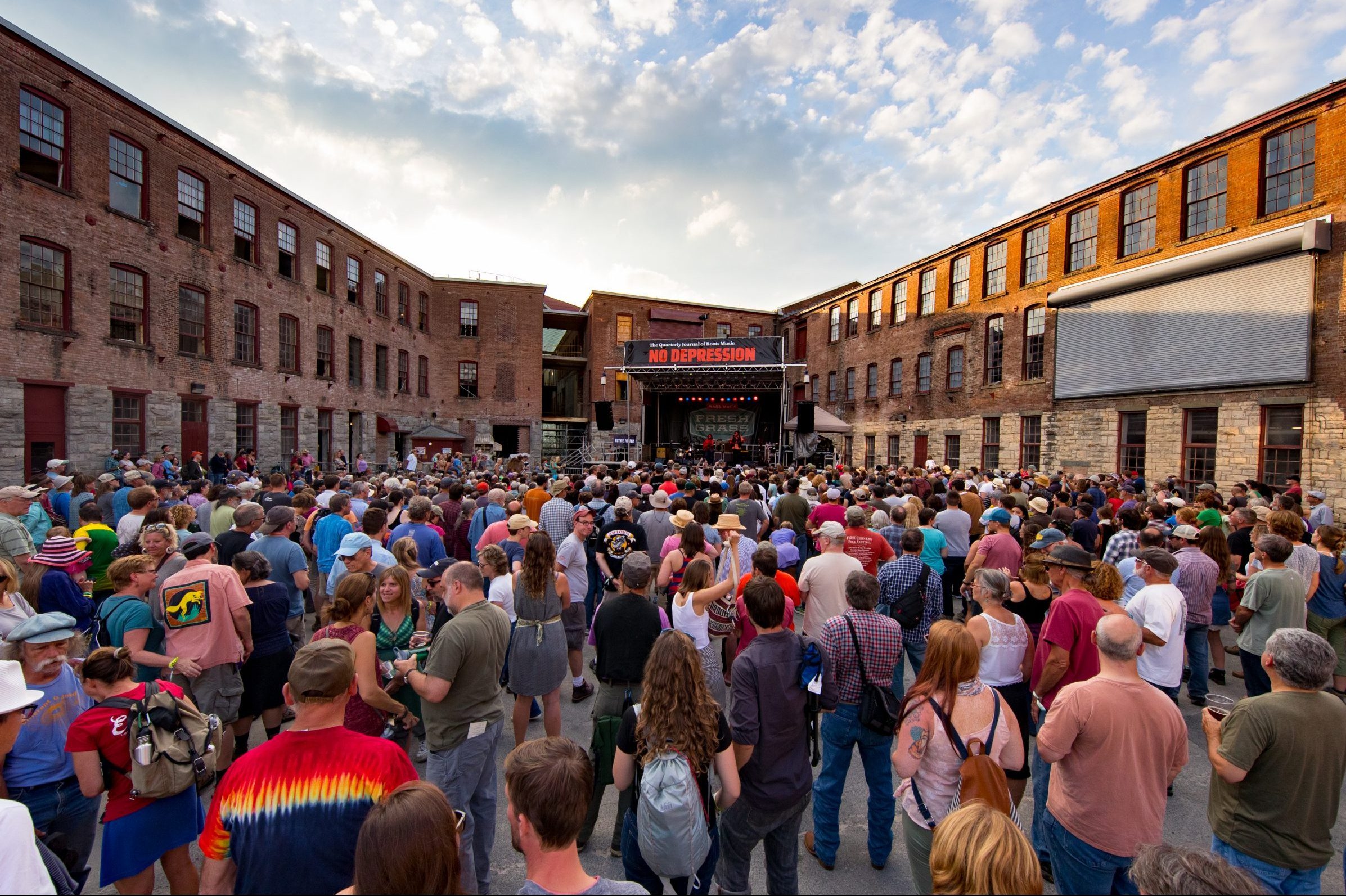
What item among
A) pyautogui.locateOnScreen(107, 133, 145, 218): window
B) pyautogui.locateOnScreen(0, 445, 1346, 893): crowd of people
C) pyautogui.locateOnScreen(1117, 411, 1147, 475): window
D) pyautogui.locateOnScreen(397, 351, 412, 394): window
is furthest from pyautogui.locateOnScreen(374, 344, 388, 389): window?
pyautogui.locateOnScreen(1117, 411, 1147, 475): window

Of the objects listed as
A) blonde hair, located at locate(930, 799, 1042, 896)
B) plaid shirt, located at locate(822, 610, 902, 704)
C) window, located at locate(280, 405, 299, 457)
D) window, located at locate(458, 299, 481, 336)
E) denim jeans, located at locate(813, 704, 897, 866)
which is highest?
window, located at locate(458, 299, 481, 336)

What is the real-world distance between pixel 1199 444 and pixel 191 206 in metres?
27.6

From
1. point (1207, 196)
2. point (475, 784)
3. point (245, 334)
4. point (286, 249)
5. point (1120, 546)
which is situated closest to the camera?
point (475, 784)

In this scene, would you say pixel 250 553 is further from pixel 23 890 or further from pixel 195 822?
pixel 23 890

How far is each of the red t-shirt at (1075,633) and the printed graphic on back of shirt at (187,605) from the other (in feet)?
17.3

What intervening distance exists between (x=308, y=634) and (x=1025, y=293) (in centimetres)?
2210

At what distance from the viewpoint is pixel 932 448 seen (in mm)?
23625

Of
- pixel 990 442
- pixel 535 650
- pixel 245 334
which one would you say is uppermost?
pixel 245 334

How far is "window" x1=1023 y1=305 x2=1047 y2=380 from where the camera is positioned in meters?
19.0

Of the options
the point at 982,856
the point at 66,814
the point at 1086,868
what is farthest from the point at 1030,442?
the point at 66,814

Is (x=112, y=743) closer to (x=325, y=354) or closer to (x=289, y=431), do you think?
(x=289, y=431)

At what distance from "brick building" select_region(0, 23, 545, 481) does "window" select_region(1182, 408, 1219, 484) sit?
26284 mm

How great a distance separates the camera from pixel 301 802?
194 cm

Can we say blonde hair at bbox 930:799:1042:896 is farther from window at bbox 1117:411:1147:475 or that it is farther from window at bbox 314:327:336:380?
window at bbox 314:327:336:380
